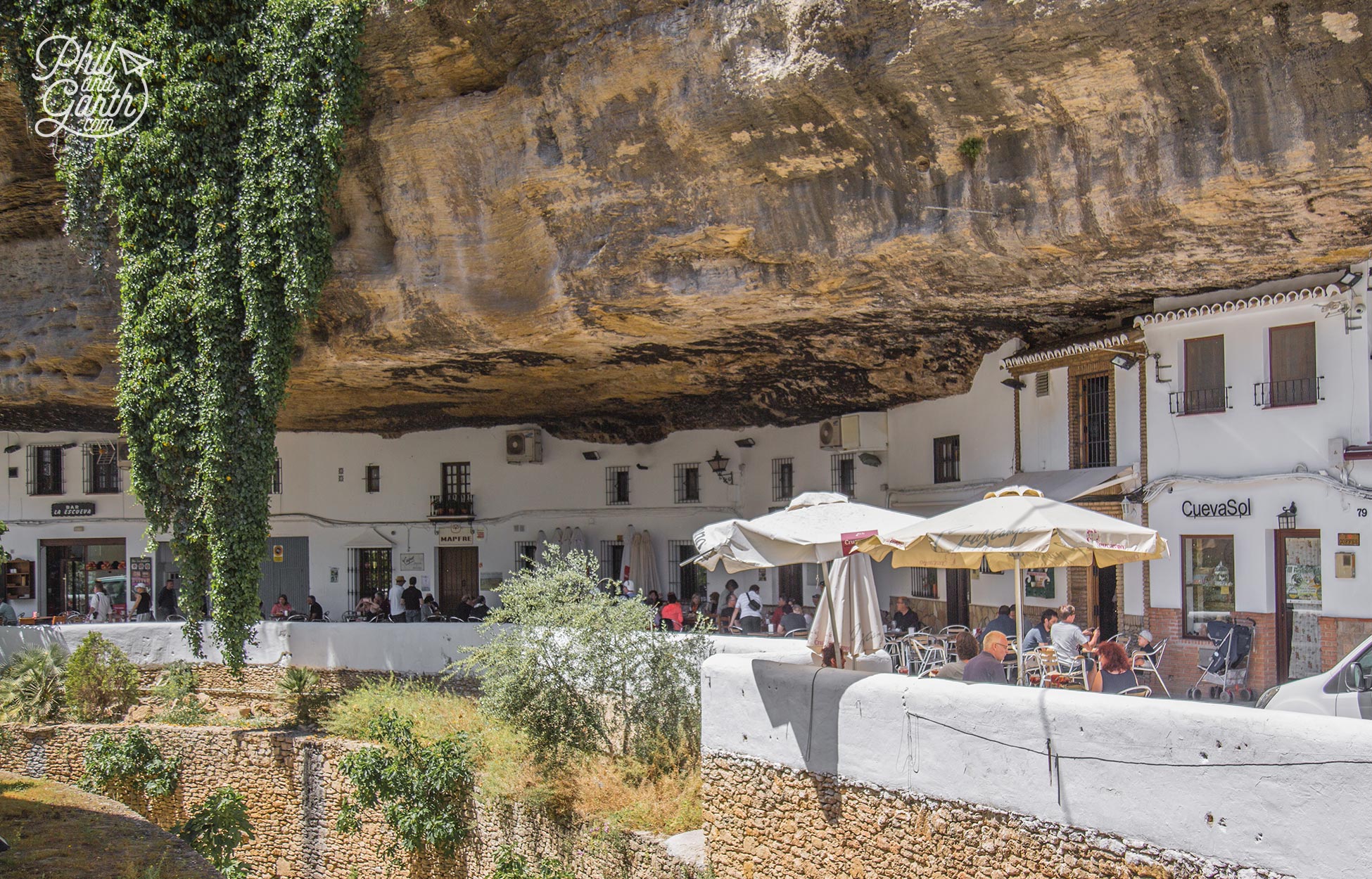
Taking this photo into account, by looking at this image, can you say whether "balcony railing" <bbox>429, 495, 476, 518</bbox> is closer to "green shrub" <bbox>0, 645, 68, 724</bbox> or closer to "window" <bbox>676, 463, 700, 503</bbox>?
"window" <bbox>676, 463, 700, 503</bbox>

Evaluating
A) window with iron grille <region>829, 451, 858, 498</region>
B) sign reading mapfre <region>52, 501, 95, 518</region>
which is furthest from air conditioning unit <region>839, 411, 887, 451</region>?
sign reading mapfre <region>52, 501, 95, 518</region>

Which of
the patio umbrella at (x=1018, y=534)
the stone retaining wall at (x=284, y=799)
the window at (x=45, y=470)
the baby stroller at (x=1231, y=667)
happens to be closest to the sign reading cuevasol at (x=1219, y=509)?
the baby stroller at (x=1231, y=667)

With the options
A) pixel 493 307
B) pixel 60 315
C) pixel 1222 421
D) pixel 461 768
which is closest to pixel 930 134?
pixel 1222 421

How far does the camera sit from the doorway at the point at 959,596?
56.9 ft

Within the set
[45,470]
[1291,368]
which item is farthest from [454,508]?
[1291,368]

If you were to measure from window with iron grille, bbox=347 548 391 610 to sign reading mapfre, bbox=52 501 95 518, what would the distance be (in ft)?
21.5

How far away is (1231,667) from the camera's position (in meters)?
12.8

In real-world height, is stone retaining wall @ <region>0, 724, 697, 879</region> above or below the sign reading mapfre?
below

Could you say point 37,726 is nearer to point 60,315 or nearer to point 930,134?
point 60,315

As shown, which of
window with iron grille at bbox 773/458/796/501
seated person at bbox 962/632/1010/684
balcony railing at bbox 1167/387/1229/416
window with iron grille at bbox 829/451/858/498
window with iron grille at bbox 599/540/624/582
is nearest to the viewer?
seated person at bbox 962/632/1010/684

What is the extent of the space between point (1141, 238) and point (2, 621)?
19930 millimetres

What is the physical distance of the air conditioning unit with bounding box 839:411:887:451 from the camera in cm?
1973

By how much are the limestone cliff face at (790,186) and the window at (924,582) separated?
123 inches

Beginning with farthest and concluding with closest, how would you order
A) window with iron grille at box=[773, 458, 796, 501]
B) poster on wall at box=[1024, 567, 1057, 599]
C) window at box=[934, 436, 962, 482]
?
window with iron grille at box=[773, 458, 796, 501] < window at box=[934, 436, 962, 482] < poster on wall at box=[1024, 567, 1057, 599]
